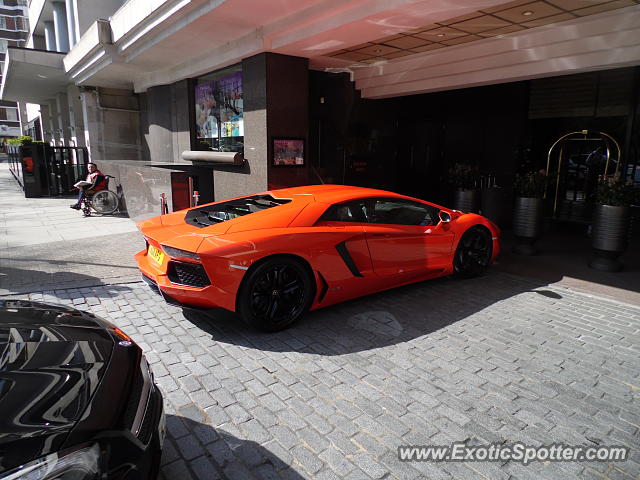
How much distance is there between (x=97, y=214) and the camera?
39.3ft

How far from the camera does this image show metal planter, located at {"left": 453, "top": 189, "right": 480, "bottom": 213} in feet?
29.5

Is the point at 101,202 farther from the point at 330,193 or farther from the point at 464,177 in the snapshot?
the point at 464,177

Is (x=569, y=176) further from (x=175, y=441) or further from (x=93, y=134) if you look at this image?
(x=93, y=134)

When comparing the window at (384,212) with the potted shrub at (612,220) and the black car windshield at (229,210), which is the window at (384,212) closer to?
the black car windshield at (229,210)

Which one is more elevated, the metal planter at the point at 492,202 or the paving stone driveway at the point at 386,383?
the metal planter at the point at 492,202

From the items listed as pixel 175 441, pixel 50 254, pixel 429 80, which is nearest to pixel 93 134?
pixel 50 254

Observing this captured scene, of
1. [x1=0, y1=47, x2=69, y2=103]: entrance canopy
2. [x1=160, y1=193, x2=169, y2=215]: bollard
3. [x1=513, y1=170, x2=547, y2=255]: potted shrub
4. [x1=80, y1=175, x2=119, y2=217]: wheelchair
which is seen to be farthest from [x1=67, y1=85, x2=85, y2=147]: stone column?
[x1=513, y1=170, x2=547, y2=255]: potted shrub

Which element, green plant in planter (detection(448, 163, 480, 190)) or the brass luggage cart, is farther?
the brass luggage cart

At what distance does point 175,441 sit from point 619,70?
1106 cm

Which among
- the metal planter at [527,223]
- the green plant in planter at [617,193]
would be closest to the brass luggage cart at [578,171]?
the metal planter at [527,223]

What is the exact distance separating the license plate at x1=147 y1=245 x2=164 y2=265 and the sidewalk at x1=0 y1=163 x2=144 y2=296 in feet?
5.63

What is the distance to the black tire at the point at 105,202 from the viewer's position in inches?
468

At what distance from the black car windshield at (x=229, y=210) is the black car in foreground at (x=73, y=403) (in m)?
2.17

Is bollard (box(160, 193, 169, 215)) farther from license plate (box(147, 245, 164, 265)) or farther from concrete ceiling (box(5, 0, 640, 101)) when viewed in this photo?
license plate (box(147, 245, 164, 265))
